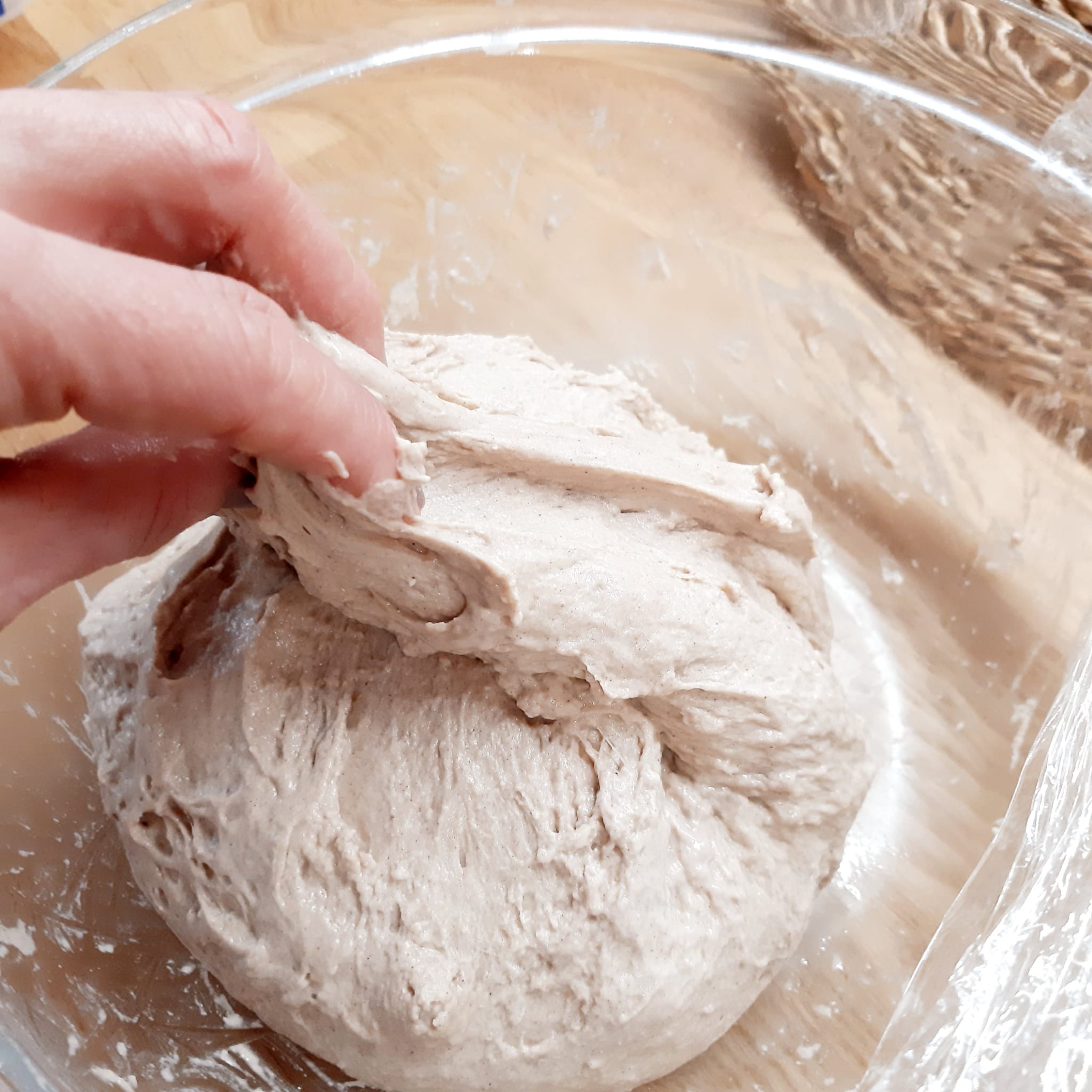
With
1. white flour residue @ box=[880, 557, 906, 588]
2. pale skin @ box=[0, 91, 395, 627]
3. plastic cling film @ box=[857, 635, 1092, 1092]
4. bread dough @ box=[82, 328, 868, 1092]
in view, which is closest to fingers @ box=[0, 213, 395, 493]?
pale skin @ box=[0, 91, 395, 627]

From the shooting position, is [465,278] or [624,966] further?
[465,278]

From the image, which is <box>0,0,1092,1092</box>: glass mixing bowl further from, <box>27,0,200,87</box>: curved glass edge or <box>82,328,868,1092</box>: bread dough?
<box>82,328,868,1092</box>: bread dough

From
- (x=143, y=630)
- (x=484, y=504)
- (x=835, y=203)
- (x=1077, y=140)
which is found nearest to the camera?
(x=484, y=504)

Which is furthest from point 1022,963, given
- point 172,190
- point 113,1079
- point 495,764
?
point 172,190

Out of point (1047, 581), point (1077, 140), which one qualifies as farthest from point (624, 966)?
point (1077, 140)

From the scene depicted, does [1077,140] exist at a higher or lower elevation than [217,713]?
higher

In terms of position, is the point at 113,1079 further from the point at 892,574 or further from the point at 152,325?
the point at 892,574

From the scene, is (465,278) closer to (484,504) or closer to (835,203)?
(835,203)
